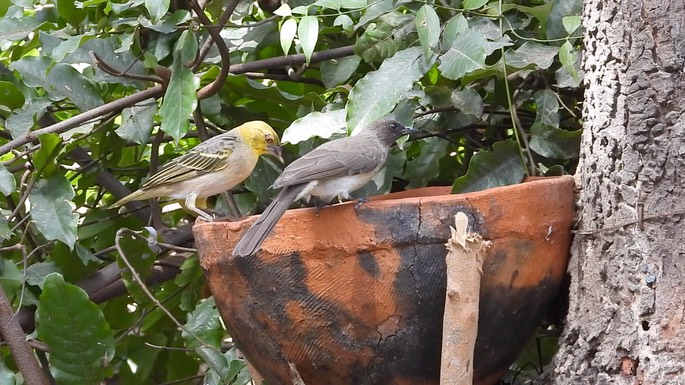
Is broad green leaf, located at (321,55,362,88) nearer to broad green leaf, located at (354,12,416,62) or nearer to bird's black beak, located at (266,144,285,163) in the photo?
broad green leaf, located at (354,12,416,62)

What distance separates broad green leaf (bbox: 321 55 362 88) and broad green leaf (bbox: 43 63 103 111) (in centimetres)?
65

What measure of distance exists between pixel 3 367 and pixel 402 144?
4.02 feet

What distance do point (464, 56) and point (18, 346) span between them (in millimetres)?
1395

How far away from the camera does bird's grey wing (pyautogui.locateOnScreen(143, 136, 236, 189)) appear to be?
278 cm

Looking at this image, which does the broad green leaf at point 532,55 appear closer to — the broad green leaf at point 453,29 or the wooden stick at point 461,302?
the broad green leaf at point 453,29

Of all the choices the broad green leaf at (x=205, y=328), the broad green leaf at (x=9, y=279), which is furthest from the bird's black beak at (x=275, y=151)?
the broad green leaf at (x=9, y=279)

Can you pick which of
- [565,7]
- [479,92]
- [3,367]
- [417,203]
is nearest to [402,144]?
[479,92]

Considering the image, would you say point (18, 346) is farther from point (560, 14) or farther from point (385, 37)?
point (560, 14)

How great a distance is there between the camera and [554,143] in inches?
91.4

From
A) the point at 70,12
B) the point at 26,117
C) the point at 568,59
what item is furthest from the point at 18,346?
the point at 568,59

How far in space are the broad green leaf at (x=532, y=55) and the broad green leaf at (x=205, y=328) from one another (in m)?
1.01

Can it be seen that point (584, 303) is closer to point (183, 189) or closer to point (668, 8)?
point (668, 8)

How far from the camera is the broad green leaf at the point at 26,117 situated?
2588 millimetres

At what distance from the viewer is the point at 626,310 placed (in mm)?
1793
